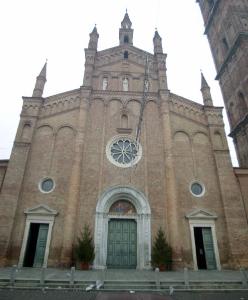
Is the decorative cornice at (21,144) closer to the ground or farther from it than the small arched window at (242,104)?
closer to the ground

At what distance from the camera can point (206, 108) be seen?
20797 mm

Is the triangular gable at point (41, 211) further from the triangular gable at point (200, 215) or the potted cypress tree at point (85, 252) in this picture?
the triangular gable at point (200, 215)

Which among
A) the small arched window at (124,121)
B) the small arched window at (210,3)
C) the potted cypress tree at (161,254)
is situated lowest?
the potted cypress tree at (161,254)

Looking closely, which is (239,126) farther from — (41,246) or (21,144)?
(41,246)

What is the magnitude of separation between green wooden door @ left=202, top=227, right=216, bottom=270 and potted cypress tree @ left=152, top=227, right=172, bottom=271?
Answer: 111 inches

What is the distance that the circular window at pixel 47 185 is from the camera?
660 inches

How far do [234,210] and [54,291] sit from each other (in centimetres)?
1240

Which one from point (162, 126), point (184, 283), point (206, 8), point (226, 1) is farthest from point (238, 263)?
point (206, 8)

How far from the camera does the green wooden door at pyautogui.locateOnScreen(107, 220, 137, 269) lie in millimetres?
15430

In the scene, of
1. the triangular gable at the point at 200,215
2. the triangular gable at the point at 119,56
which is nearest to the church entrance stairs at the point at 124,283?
the triangular gable at the point at 200,215

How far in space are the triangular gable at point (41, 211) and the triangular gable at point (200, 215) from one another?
29.3ft

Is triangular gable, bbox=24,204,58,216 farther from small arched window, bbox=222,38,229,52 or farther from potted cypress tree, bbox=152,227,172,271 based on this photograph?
small arched window, bbox=222,38,229,52

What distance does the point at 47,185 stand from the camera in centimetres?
1695

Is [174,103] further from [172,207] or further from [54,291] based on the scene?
[54,291]
